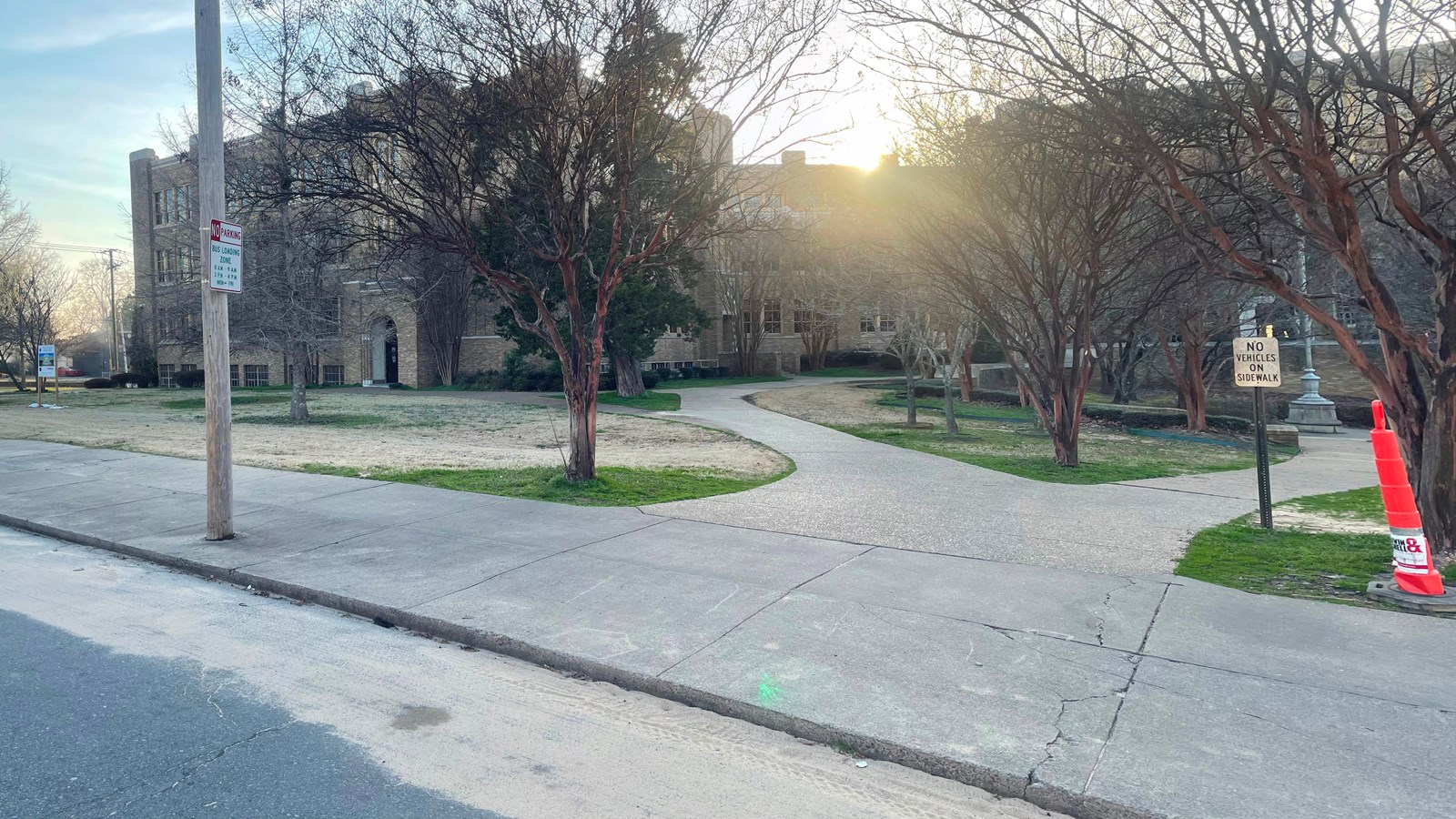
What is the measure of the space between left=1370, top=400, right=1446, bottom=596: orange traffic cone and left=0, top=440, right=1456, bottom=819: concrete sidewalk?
0.56 m

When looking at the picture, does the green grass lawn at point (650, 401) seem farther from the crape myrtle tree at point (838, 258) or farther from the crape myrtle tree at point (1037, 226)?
the crape myrtle tree at point (1037, 226)

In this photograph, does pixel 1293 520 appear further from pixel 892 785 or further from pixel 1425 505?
pixel 892 785

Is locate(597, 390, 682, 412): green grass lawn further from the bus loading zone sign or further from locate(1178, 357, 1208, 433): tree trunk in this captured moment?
the bus loading zone sign

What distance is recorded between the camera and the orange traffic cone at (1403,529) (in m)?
6.23

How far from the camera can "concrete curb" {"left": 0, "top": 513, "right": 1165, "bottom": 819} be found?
149 inches

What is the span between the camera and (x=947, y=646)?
5.43 metres

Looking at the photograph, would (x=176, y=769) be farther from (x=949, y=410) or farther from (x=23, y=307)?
(x=23, y=307)

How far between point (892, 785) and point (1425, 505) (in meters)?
5.94

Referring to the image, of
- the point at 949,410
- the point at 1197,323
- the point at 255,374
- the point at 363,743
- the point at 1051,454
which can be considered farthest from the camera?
the point at 255,374

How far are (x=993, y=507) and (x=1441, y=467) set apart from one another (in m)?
4.03

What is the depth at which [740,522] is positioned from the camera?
9.14m

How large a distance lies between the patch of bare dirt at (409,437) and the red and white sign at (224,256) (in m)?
4.77

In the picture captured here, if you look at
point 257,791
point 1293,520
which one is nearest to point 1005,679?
point 257,791

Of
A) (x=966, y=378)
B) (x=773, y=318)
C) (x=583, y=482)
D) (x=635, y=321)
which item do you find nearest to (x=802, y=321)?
(x=773, y=318)
